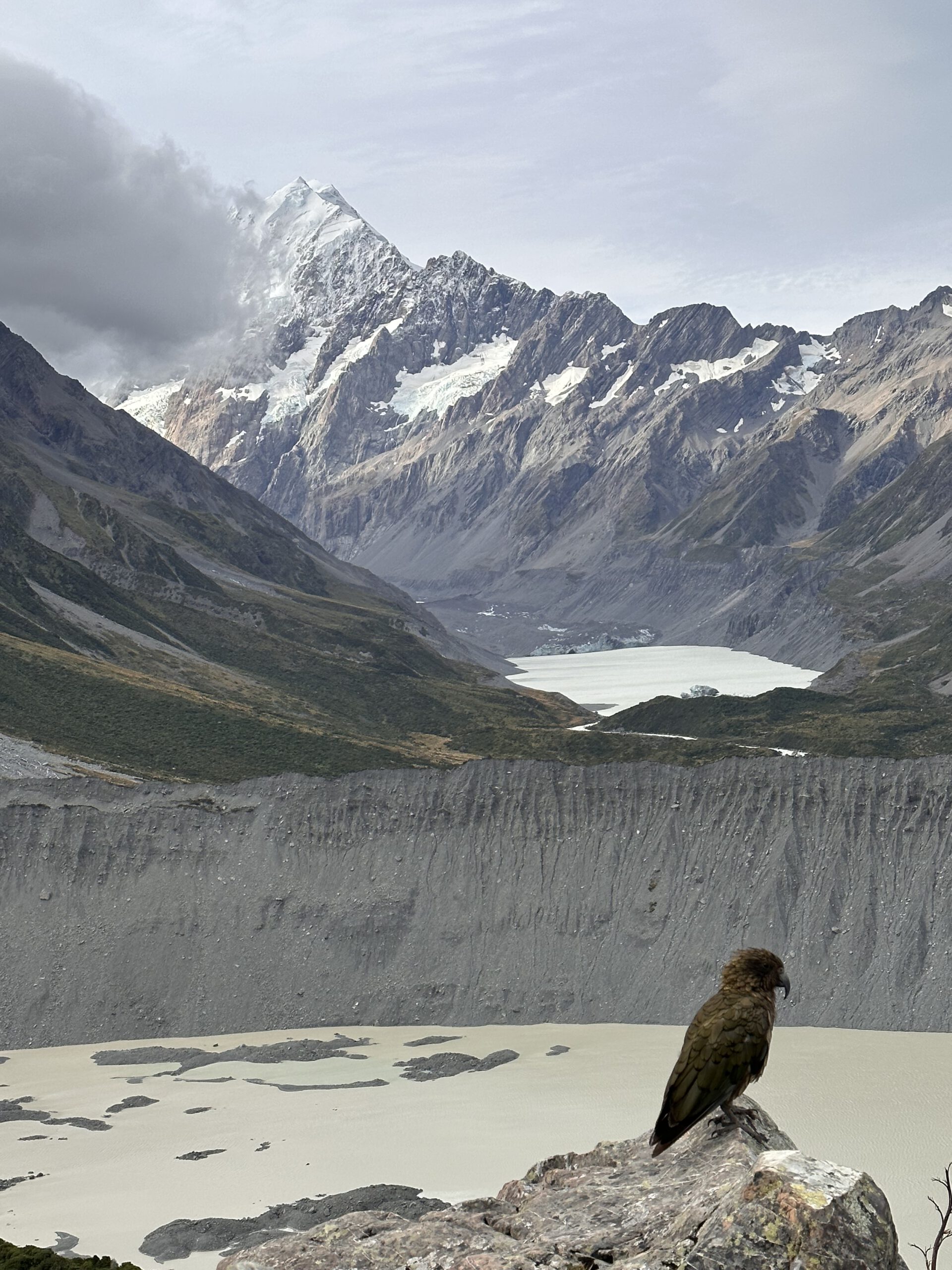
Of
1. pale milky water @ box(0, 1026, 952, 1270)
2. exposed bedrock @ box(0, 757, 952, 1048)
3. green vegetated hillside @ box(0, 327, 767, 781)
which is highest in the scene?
green vegetated hillside @ box(0, 327, 767, 781)

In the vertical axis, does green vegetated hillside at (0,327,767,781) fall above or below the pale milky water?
above

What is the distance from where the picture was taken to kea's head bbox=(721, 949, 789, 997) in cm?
1508

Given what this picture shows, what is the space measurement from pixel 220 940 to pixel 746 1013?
→ 44214 millimetres


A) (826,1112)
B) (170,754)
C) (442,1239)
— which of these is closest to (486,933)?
(826,1112)

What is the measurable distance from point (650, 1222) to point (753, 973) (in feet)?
10.1

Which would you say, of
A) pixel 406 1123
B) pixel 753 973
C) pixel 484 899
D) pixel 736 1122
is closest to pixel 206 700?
pixel 484 899

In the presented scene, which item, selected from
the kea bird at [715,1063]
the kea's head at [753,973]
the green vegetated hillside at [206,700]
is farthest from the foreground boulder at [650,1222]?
the green vegetated hillside at [206,700]

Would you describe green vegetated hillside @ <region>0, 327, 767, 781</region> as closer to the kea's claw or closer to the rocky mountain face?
the rocky mountain face

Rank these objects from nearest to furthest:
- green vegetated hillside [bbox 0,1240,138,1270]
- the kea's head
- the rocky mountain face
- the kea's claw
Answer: the kea's head, the kea's claw, green vegetated hillside [bbox 0,1240,138,1270], the rocky mountain face

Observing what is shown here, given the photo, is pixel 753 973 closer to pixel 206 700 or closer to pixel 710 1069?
pixel 710 1069

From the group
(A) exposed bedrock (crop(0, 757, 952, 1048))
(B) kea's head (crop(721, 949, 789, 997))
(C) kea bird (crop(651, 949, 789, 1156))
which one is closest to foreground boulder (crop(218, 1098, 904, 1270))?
(C) kea bird (crop(651, 949, 789, 1156))

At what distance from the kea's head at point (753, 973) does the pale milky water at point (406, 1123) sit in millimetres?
16931

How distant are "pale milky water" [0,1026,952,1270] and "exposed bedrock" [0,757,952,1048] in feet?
11.1

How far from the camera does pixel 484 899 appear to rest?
186 ft
